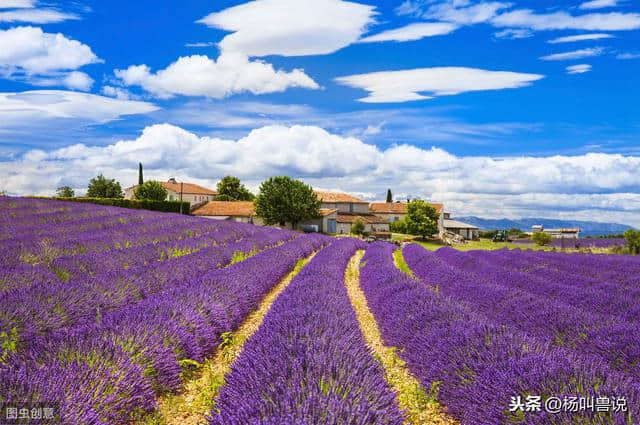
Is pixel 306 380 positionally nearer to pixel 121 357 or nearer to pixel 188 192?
pixel 121 357

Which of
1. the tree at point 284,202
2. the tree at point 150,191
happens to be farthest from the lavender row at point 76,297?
the tree at point 150,191

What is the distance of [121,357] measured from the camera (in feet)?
12.1

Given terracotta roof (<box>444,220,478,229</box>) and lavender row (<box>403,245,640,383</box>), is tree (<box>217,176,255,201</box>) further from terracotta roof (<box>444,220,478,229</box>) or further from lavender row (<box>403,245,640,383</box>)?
lavender row (<box>403,245,640,383</box>)

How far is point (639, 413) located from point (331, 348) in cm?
210

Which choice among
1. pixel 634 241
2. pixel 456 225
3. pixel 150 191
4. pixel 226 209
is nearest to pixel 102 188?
pixel 150 191

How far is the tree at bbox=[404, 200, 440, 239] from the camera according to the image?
45875 mm

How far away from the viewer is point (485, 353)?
151 inches

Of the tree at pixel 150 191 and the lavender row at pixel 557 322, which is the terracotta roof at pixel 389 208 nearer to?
the tree at pixel 150 191

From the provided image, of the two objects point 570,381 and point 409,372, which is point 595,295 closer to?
point 409,372

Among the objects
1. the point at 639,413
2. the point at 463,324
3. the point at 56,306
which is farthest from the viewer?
the point at 56,306

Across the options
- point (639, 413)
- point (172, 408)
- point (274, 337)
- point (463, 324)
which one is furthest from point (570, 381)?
point (172, 408)

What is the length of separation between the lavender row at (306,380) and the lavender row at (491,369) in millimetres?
786

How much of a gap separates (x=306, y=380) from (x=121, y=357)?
69.7 inches

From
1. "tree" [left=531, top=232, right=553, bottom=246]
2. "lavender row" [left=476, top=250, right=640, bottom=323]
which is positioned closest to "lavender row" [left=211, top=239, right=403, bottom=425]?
"lavender row" [left=476, top=250, right=640, bottom=323]
